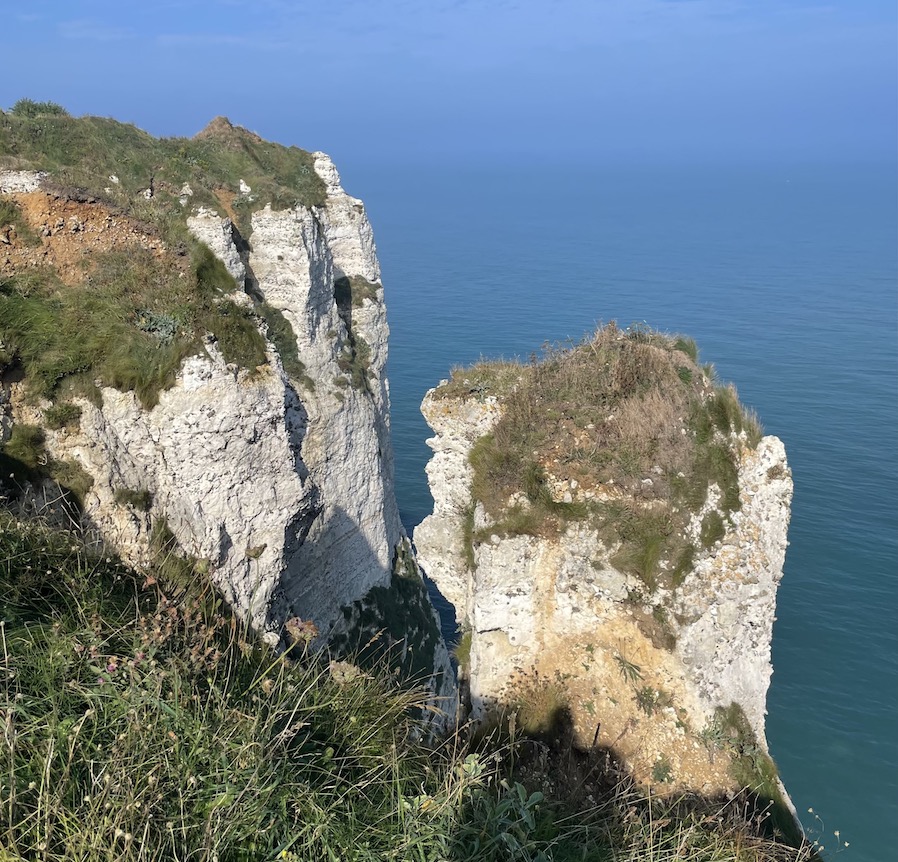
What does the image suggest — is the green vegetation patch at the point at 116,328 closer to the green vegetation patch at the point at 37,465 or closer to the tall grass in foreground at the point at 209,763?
the green vegetation patch at the point at 37,465

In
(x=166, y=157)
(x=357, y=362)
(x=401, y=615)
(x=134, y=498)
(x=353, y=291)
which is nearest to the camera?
(x=134, y=498)

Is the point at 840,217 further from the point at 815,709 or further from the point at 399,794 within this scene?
the point at 399,794

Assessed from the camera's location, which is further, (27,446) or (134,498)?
(134,498)

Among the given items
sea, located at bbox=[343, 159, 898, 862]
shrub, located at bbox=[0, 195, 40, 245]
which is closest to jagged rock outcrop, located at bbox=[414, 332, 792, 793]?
sea, located at bbox=[343, 159, 898, 862]

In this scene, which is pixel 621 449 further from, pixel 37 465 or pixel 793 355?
pixel 793 355

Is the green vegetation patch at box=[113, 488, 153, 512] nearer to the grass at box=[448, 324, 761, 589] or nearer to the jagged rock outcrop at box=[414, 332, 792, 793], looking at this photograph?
the grass at box=[448, 324, 761, 589]

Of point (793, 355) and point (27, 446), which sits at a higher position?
point (27, 446)

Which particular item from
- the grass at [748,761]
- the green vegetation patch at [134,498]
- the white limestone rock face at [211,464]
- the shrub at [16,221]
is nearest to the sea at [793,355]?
the grass at [748,761]

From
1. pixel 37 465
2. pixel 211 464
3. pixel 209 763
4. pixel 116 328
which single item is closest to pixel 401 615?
pixel 211 464
